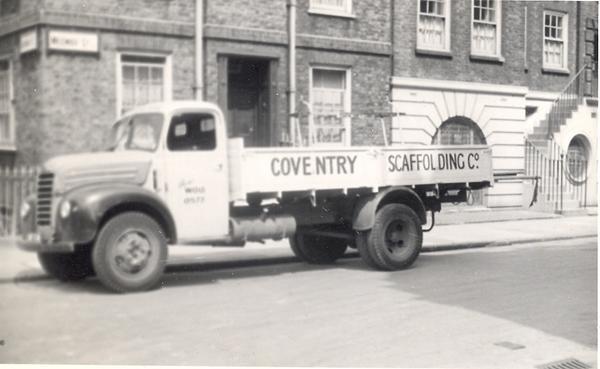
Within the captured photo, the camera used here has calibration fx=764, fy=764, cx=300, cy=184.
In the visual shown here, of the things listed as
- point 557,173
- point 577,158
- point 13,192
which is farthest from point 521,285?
point 13,192

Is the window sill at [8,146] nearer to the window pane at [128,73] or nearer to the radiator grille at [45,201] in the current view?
the radiator grille at [45,201]

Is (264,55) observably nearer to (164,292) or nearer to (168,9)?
(168,9)

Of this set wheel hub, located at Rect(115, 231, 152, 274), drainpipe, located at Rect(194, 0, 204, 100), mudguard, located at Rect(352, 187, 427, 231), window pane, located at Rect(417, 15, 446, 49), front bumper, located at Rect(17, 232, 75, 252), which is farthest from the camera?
window pane, located at Rect(417, 15, 446, 49)

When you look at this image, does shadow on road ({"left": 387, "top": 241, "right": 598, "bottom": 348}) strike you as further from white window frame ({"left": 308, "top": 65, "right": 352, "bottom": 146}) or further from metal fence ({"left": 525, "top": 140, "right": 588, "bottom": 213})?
white window frame ({"left": 308, "top": 65, "right": 352, "bottom": 146})

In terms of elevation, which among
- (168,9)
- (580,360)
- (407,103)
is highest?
(168,9)

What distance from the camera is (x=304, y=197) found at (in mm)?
9164

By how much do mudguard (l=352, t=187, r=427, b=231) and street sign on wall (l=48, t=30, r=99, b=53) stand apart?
12.4 feet

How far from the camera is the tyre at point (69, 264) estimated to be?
26.4ft

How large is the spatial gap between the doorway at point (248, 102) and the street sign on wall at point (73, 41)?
2.49 meters

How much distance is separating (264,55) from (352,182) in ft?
7.28

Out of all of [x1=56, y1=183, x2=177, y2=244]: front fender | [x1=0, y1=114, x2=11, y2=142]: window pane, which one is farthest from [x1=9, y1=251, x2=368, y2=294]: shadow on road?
[x1=0, y1=114, x2=11, y2=142]: window pane

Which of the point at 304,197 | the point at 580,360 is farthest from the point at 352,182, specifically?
the point at 580,360

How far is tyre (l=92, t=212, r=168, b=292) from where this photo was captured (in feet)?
25.3

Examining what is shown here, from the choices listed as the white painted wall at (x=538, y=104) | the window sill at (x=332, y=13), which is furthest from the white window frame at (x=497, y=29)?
the window sill at (x=332, y=13)
